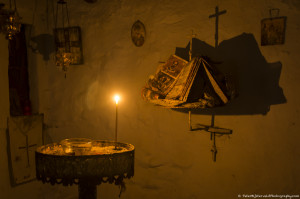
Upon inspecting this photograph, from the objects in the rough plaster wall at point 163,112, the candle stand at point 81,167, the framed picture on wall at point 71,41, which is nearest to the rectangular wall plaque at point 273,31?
the rough plaster wall at point 163,112

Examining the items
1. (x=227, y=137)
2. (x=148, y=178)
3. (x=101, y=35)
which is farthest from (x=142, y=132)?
(x=101, y=35)

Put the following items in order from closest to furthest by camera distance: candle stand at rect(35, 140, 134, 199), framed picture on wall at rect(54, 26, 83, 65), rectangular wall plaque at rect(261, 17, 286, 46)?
candle stand at rect(35, 140, 134, 199) < rectangular wall plaque at rect(261, 17, 286, 46) < framed picture on wall at rect(54, 26, 83, 65)

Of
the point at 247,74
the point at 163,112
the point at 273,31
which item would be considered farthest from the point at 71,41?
the point at 273,31

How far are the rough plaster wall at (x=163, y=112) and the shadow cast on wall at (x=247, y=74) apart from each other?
0.16 ft

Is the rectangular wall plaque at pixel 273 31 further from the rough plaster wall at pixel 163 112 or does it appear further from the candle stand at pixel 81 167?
the candle stand at pixel 81 167

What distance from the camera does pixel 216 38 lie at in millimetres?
2236

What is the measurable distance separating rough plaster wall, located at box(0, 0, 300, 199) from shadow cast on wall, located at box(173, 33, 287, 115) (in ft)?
0.16

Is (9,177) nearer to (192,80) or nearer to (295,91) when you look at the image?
(192,80)

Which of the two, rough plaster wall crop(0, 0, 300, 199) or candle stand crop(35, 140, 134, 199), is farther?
rough plaster wall crop(0, 0, 300, 199)

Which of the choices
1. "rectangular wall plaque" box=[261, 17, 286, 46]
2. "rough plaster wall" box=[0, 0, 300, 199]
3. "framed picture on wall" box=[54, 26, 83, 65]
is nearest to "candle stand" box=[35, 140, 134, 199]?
"rough plaster wall" box=[0, 0, 300, 199]

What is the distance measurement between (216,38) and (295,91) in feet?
2.23

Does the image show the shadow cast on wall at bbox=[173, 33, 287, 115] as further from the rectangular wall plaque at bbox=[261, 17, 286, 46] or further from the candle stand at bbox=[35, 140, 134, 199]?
the candle stand at bbox=[35, 140, 134, 199]

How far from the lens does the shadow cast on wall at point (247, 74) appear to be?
2035 mm

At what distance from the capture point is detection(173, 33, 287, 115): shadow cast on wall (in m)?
2.04
